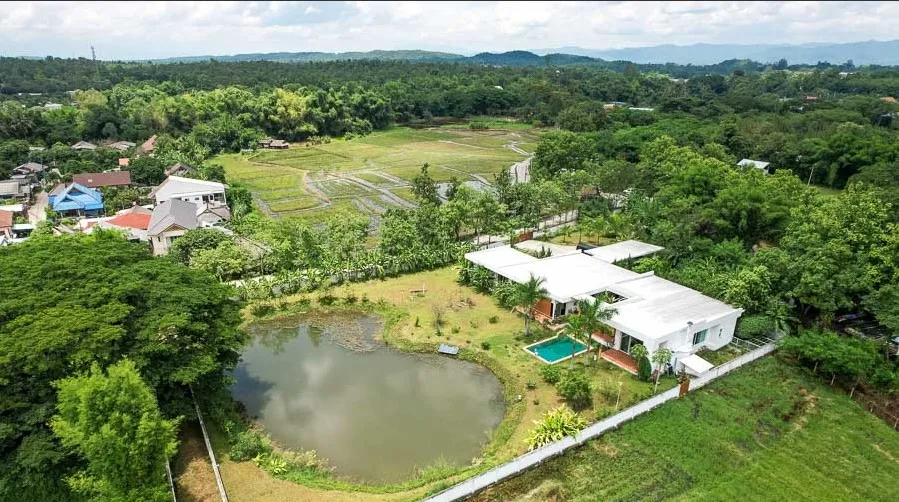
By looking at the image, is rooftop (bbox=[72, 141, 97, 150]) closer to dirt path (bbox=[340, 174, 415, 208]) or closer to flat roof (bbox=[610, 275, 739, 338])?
dirt path (bbox=[340, 174, 415, 208])

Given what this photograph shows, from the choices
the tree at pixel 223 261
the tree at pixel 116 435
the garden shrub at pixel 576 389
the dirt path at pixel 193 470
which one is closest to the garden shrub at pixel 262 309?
the tree at pixel 223 261

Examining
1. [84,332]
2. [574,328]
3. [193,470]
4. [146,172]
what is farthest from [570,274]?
[146,172]

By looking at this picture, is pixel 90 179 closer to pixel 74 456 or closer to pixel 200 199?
pixel 200 199

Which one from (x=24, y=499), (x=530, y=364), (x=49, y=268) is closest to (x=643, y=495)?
(x=530, y=364)

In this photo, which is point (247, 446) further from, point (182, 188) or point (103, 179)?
point (103, 179)

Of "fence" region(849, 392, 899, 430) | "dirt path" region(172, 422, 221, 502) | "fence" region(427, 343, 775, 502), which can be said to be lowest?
"dirt path" region(172, 422, 221, 502)

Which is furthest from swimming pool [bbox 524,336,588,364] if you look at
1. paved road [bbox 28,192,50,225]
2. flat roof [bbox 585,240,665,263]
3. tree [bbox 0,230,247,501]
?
paved road [bbox 28,192,50,225]

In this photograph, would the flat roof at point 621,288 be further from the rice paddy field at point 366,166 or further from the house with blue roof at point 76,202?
the house with blue roof at point 76,202
